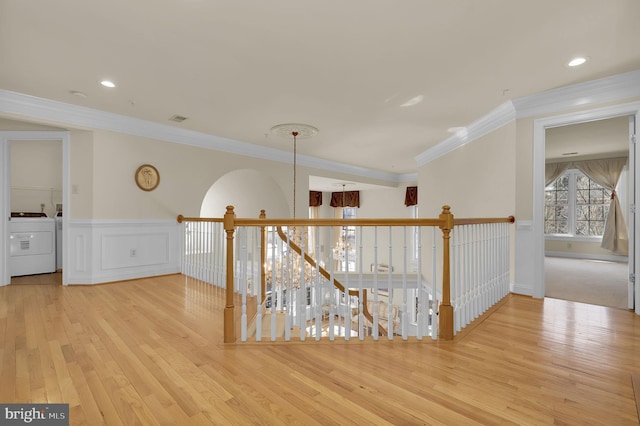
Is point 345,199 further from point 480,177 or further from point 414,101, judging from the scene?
point 414,101

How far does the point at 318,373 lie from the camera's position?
1.85 meters

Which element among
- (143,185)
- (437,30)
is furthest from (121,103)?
(437,30)

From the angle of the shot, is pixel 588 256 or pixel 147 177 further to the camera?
pixel 588 256

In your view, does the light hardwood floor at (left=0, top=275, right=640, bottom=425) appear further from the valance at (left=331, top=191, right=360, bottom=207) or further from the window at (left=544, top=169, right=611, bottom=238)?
the valance at (left=331, top=191, right=360, bottom=207)

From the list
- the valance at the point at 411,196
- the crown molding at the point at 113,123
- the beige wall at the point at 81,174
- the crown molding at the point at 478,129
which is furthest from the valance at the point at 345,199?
the beige wall at the point at 81,174

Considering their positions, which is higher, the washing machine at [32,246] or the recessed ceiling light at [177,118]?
the recessed ceiling light at [177,118]

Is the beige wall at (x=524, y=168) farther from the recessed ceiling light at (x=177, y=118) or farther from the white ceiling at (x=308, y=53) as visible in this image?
the recessed ceiling light at (x=177, y=118)

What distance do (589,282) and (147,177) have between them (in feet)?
22.8

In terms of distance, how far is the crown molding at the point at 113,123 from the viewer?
11.6 ft

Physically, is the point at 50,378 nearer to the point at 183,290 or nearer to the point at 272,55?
the point at 183,290

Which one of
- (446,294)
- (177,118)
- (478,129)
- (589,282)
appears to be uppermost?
(177,118)

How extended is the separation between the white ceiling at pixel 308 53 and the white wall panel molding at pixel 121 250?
165 centimetres

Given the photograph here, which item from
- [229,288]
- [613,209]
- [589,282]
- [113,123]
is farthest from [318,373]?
[613,209]

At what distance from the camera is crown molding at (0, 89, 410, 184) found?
139 inches
